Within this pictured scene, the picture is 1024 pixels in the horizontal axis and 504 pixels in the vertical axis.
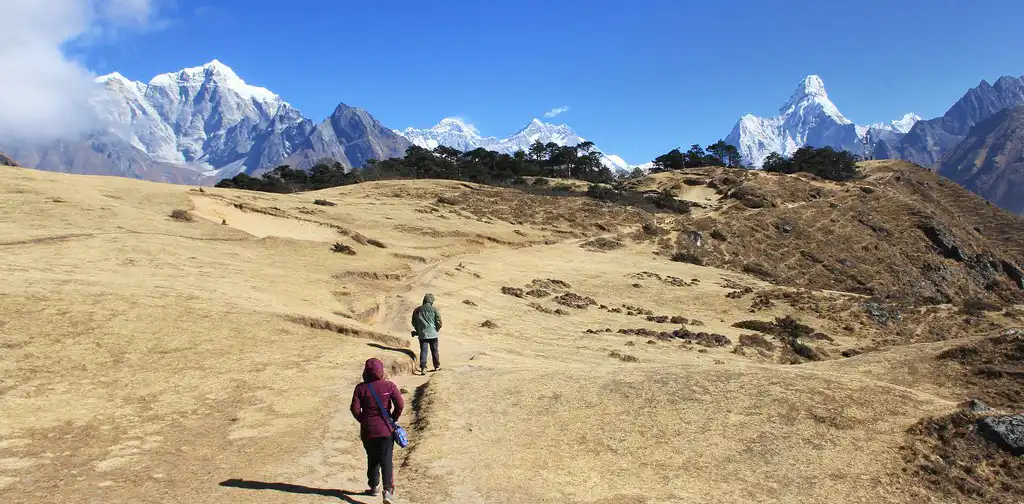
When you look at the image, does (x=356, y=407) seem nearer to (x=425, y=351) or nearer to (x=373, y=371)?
(x=373, y=371)

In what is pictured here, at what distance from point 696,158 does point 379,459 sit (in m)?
119

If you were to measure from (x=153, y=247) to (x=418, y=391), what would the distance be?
596 inches

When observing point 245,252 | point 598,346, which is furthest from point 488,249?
point 598,346

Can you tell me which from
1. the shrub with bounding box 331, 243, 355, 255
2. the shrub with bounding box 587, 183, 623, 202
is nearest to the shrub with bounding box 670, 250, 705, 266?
the shrub with bounding box 587, 183, 623, 202

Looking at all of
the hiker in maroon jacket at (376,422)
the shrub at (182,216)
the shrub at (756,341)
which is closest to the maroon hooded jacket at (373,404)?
the hiker in maroon jacket at (376,422)

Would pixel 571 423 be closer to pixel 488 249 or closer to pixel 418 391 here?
pixel 418 391

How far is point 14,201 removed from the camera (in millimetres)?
27344

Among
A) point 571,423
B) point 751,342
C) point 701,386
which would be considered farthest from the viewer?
point 751,342

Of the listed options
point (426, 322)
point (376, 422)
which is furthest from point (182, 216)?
point (376, 422)

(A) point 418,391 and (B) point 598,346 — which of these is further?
(B) point 598,346

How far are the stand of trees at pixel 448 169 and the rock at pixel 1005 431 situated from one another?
222 ft

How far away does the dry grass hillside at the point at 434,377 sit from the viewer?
28.2 ft

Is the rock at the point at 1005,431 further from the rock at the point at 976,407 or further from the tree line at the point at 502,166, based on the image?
the tree line at the point at 502,166

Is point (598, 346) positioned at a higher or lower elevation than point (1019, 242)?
lower
